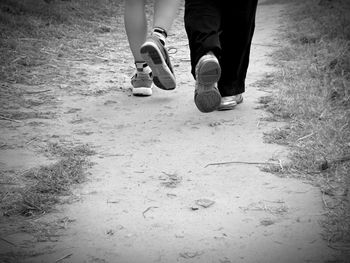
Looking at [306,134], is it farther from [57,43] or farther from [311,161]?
[57,43]

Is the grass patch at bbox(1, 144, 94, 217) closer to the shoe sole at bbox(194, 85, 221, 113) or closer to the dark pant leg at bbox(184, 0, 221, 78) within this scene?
the shoe sole at bbox(194, 85, 221, 113)

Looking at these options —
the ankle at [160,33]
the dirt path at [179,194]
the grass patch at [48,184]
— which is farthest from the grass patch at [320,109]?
the grass patch at [48,184]

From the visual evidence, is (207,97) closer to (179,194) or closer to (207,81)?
(207,81)

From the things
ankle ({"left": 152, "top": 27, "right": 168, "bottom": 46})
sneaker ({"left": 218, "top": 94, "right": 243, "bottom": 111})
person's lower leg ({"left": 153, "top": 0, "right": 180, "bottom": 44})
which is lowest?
sneaker ({"left": 218, "top": 94, "right": 243, "bottom": 111})

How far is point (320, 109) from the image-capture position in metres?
2.58

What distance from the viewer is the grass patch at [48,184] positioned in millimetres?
1700

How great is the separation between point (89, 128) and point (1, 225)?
1.00m

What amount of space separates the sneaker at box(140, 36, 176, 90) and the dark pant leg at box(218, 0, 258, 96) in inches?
11.8

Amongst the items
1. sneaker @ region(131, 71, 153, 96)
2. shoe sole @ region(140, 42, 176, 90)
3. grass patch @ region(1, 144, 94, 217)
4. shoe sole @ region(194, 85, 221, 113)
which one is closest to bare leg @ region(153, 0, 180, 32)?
shoe sole @ region(140, 42, 176, 90)

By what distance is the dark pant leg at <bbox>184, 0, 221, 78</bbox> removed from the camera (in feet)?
8.02

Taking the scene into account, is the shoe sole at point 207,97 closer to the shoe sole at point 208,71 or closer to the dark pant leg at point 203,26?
the shoe sole at point 208,71

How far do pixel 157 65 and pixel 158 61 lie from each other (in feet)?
0.09

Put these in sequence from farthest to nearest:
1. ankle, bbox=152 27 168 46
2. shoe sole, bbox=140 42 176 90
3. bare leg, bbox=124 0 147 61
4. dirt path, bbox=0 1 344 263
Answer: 1. bare leg, bbox=124 0 147 61
2. ankle, bbox=152 27 168 46
3. shoe sole, bbox=140 42 176 90
4. dirt path, bbox=0 1 344 263

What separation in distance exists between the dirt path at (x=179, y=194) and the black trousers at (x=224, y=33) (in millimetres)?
199
